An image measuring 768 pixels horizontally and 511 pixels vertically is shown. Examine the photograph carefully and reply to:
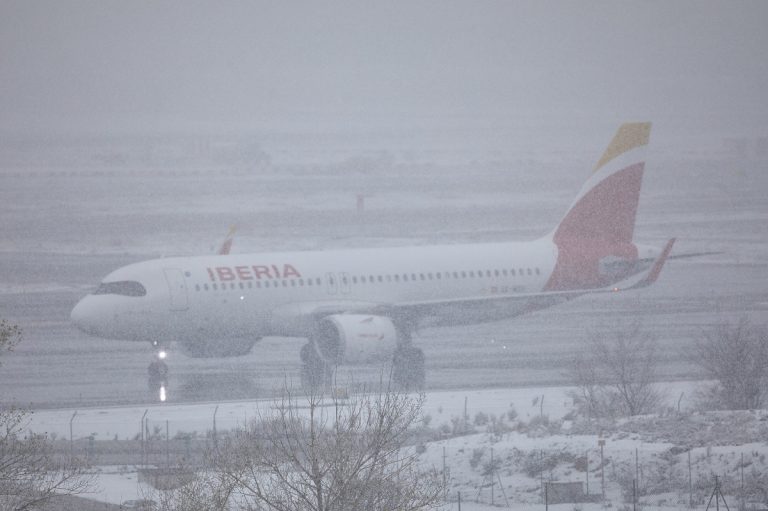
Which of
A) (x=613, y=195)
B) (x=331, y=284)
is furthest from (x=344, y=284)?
(x=613, y=195)

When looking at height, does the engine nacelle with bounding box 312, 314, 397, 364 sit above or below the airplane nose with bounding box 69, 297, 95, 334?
below

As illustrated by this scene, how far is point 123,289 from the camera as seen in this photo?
39781 millimetres

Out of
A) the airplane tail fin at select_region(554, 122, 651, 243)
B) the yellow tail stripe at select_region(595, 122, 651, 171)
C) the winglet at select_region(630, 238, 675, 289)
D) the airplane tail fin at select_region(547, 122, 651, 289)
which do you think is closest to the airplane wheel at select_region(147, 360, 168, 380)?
the airplane tail fin at select_region(547, 122, 651, 289)

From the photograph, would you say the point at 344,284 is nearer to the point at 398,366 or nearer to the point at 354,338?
the point at 398,366

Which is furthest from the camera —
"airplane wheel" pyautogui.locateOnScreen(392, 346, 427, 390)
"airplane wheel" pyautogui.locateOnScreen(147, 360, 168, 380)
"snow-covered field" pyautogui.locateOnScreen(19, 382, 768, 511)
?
"airplane wheel" pyautogui.locateOnScreen(147, 360, 168, 380)

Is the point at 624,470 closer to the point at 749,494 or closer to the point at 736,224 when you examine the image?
the point at 749,494

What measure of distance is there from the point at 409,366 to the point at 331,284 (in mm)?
3332

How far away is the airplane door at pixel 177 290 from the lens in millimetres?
39531

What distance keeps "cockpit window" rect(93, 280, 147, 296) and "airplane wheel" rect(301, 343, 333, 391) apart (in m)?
5.02

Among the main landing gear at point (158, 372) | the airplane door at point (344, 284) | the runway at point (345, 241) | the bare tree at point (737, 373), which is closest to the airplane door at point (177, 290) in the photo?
the main landing gear at point (158, 372)

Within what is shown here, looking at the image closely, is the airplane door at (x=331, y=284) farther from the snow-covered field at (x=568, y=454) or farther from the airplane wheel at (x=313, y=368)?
the snow-covered field at (x=568, y=454)

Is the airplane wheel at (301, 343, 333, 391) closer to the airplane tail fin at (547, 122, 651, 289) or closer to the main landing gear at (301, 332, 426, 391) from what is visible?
the main landing gear at (301, 332, 426, 391)

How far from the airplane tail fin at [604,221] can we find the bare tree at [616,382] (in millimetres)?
3097

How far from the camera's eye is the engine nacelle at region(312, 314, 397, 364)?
3884 cm
